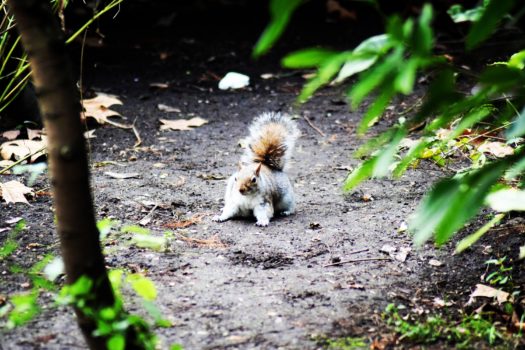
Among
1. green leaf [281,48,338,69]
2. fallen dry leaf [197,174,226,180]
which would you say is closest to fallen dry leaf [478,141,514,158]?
fallen dry leaf [197,174,226,180]

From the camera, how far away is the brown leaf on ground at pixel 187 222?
387 centimetres

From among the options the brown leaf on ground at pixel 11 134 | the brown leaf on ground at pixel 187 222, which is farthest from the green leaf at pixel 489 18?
the brown leaf on ground at pixel 11 134

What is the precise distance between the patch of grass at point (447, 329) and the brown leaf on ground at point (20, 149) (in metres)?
2.92

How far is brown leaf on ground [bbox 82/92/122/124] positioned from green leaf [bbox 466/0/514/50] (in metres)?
4.52

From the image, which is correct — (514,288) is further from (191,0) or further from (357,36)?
(191,0)

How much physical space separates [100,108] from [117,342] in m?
4.32

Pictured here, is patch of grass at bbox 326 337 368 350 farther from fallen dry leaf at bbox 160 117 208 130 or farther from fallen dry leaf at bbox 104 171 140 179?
fallen dry leaf at bbox 160 117 208 130

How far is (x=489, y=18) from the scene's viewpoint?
1636mm

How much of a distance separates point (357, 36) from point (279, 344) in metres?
6.07

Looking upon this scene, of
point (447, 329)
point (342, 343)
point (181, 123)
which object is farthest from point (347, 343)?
point (181, 123)

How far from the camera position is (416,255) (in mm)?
3385

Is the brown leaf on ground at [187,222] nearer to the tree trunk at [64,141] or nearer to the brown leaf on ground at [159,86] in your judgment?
the tree trunk at [64,141]

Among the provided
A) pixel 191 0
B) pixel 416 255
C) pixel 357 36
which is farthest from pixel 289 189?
pixel 191 0

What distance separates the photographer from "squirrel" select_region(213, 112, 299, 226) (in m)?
4.25
